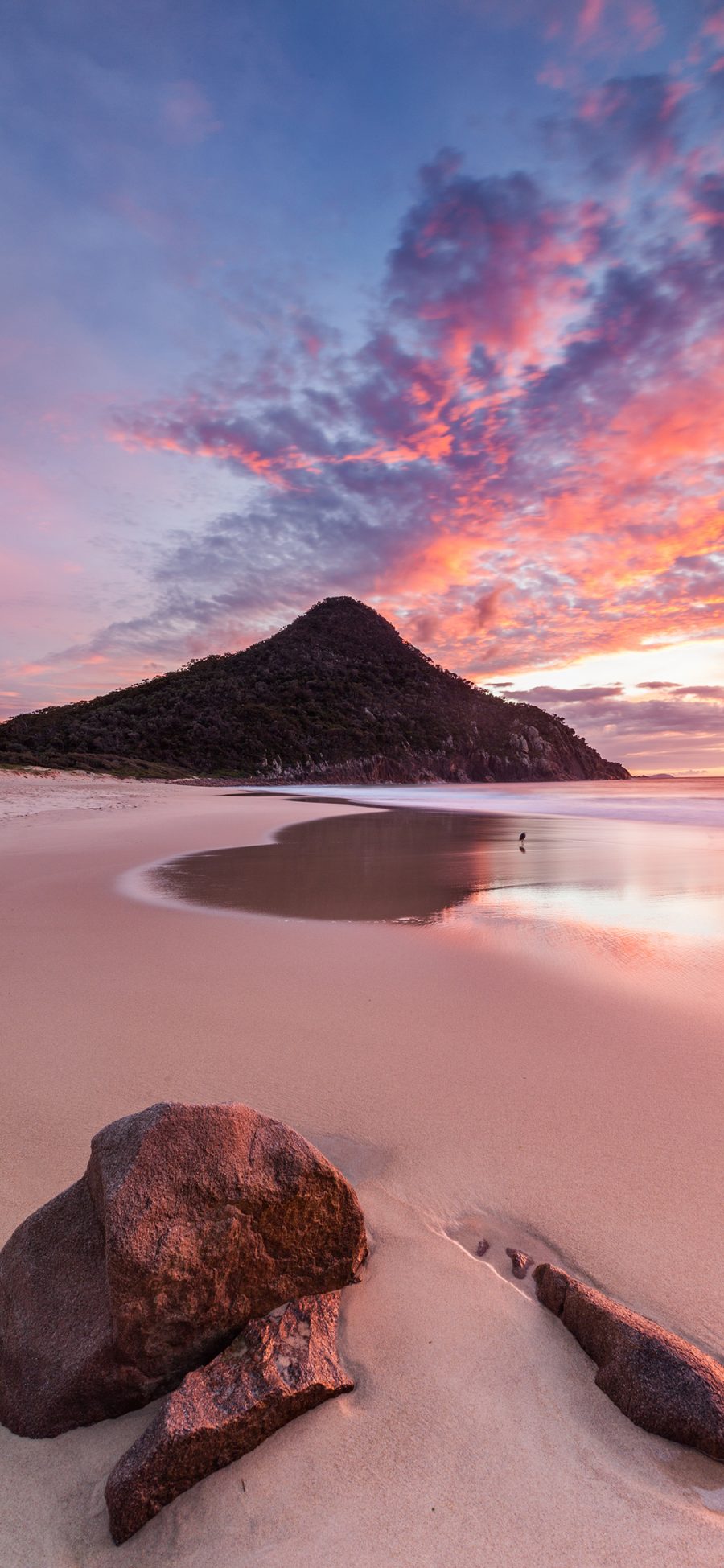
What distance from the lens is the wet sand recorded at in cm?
137

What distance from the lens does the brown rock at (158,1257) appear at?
162 centimetres

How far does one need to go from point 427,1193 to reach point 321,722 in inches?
3077

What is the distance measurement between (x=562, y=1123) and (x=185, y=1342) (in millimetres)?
1722

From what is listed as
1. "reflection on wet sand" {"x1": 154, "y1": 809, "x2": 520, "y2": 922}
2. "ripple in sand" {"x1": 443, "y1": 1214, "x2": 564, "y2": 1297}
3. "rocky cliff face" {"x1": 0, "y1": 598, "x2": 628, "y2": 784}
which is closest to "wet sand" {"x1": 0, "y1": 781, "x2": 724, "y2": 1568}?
"ripple in sand" {"x1": 443, "y1": 1214, "x2": 564, "y2": 1297}

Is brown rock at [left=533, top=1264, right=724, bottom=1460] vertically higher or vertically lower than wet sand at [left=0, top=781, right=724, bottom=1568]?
higher

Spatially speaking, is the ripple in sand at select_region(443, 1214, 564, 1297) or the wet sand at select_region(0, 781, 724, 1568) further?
the ripple in sand at select_region(443, 1214, 564, 1297)

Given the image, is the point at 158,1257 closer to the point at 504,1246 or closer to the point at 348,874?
the point at 504,1246

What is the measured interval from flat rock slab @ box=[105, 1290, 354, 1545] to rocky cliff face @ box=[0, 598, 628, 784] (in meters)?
44.8

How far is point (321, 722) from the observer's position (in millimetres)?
80000

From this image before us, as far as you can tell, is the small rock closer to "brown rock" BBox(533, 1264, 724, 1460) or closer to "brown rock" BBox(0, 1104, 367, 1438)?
"brown rock" BBox(533, 1264, 724, 1460)

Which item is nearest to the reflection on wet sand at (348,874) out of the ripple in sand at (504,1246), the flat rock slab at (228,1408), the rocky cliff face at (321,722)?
the ripple in sand at (504,1246)

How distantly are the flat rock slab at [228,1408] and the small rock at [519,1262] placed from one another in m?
0.57

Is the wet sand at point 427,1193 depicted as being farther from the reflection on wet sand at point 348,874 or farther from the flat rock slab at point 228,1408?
the reflection on wet sand at point 348,874

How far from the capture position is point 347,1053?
142 inches
